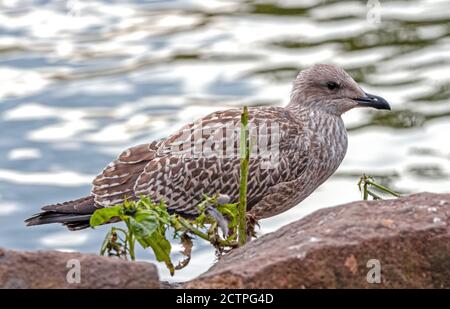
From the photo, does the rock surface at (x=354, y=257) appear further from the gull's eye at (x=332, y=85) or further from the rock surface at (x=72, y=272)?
the gull's eye at (x=332, y=85)

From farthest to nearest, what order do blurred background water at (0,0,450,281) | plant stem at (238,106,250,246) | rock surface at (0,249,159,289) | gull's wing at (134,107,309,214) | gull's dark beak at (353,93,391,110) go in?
blurred background water at (0,0,450,281) < gull's dark beak at (353,93,391,110) < gull's wing at (134,107,309,214) < plant stem at (238,106,250,246) < rock surface at (0,249,159,289)

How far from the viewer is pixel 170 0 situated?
60.0ft

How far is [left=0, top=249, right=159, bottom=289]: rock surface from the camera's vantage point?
6242 mm

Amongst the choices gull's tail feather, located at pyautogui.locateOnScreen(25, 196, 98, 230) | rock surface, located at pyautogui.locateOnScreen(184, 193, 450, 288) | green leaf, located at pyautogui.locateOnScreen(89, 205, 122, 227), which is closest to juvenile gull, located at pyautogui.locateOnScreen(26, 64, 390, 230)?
gull's tail feather, located at pyautogui.locateOnScreen(25, 196, 98, 230)

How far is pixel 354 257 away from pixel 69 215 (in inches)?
136

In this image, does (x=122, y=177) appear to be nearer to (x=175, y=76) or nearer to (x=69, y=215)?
(x=69, y=215)

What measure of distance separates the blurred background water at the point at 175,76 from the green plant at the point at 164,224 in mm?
4561

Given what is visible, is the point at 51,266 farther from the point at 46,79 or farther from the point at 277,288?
the point at 46,79

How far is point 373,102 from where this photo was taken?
1016 cm

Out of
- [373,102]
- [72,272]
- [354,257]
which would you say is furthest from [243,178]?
[373,102]

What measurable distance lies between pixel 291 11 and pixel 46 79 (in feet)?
10.8

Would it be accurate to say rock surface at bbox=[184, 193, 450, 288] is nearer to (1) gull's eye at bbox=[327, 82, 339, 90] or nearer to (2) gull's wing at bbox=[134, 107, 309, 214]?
(2) gull's wing at bbox=[134, 107, 309, 214]

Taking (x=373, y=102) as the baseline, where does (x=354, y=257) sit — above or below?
below
